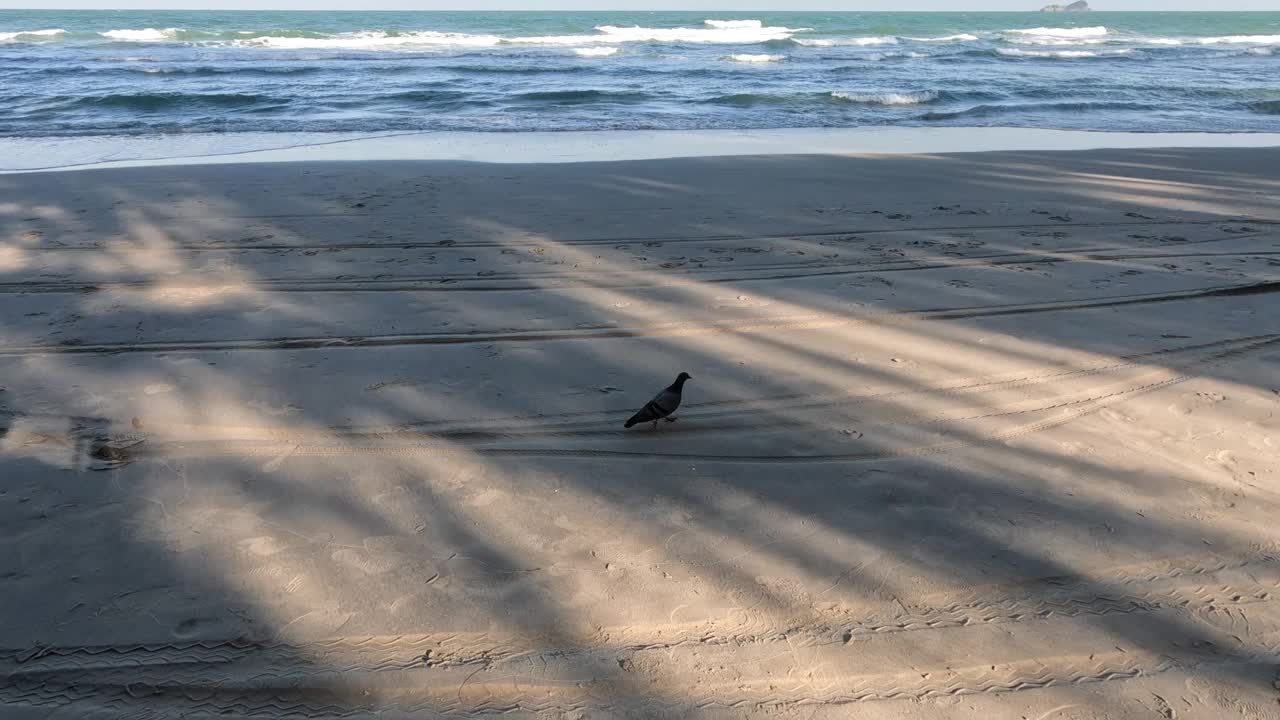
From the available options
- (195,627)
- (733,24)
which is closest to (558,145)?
(195,627)

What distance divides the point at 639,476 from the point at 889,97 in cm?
1520

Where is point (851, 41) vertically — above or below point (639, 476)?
above

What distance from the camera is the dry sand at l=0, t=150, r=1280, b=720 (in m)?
2.41

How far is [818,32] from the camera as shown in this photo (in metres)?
48.0

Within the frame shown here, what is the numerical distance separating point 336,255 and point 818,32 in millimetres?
46641

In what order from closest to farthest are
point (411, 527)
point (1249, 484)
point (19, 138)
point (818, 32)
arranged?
1. point (411, 527)
2. point (1249, 484)
3. point (19, 138)
4. point (818, 32)

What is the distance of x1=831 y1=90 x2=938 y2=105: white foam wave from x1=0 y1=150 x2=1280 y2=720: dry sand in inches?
422

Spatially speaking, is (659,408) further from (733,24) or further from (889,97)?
(733,24)

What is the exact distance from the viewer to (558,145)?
38.3 ft

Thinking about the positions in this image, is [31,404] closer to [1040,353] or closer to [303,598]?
[303,598]

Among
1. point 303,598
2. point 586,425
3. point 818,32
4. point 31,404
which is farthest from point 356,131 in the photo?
point 818,32
